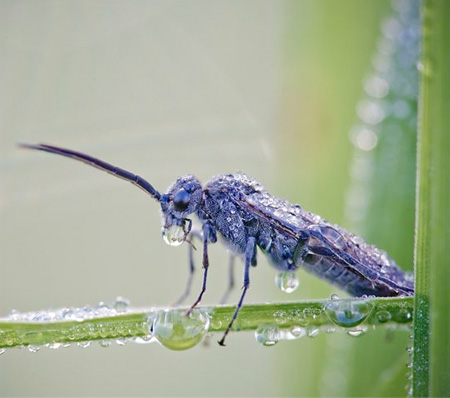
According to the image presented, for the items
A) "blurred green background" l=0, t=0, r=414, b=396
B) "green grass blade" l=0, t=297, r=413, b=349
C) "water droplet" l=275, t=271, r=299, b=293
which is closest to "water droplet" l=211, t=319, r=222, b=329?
"green grass blade" l=0, t=297, r=413, b=349

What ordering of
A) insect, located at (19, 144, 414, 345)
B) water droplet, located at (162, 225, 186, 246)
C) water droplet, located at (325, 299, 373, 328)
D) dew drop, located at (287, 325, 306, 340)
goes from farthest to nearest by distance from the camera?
1. water droplet, located at (162, 225, 186, 246)
2. insect, located at (19, 144, 414, 345)
3. dew drop, located at (287, 325, 306, 340)
4. water droplet, located at (325, 299, 373, 328)

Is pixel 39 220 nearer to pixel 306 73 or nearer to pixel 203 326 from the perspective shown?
→ pixel 306 73

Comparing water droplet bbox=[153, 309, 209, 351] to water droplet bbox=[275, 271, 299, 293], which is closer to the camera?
water droplet bbox=[153, 309, 209, 351]

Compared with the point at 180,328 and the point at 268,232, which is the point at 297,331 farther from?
the point at 268,232

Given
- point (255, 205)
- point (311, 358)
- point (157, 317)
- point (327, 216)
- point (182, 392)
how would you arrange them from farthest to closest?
1. point (182, 392)
2. point (327, 216)
3. point (311, 358)
4. point (255, 205)
5. point (157, 317)

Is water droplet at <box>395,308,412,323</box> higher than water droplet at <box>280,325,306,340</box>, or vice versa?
water droplet at <box>395,308,412,323</box>

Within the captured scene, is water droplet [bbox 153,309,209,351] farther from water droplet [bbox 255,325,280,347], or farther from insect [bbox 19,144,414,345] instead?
insect [bbox 19,144,414,345]

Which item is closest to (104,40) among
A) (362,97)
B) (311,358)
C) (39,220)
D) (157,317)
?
(39,220)
